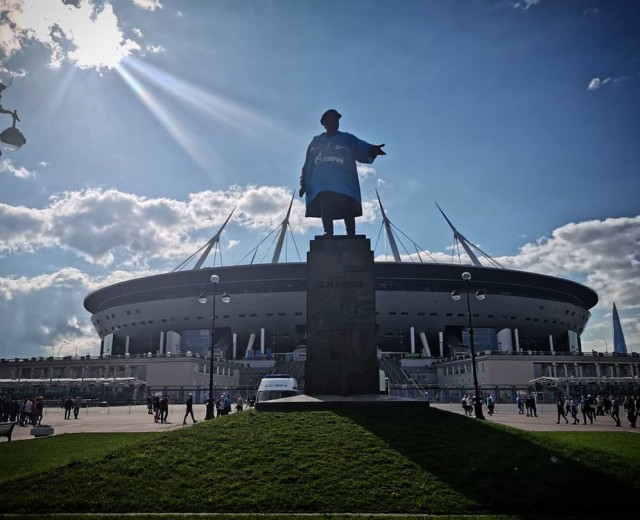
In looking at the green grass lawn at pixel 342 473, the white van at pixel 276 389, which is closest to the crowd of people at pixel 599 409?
the white van at pixel 276 389

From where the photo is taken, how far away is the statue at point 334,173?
16438mm

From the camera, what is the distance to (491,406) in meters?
34.0

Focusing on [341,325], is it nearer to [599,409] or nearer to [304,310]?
[599,409]

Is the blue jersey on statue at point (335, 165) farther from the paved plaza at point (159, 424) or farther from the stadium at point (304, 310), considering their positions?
→ the stadium at point (304, 310)

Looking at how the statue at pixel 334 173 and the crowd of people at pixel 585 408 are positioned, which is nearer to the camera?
the statue at pixel 334 173

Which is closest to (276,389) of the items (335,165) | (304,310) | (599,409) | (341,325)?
(341,325)

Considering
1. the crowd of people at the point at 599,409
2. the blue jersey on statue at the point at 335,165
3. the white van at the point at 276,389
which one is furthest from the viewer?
the white van at the point at 276,389

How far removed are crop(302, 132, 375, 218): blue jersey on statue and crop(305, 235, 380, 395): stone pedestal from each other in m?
2.12

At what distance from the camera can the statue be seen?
1644 centimetres

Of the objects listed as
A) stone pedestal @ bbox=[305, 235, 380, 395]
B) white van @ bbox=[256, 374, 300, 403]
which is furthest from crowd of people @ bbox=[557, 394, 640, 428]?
stone pedestal @ bbox=[305, 235, 380, 395]

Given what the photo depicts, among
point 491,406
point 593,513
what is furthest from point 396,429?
point 491,406

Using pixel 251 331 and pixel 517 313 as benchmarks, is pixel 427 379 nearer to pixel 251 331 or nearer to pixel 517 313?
pixel 517 313

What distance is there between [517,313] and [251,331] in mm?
41824

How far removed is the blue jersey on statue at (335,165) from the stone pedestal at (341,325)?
2.12 m
